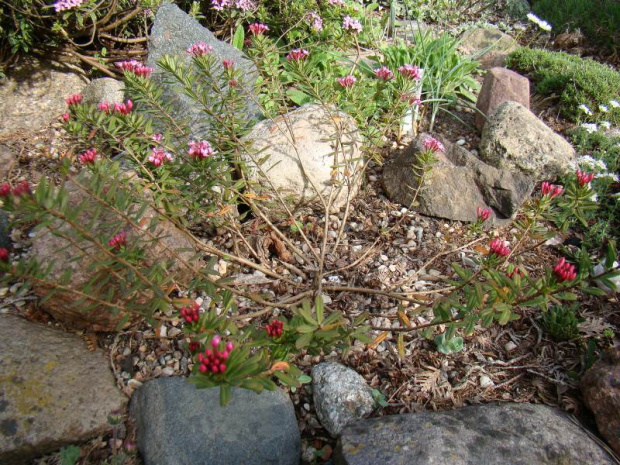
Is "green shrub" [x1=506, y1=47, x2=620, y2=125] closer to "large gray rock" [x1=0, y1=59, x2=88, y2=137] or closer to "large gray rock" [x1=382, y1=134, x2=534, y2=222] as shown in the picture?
"large gray rock" [x1=382, y1=134, x2=534, y2=222]

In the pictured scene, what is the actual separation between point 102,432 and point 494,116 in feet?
11.9

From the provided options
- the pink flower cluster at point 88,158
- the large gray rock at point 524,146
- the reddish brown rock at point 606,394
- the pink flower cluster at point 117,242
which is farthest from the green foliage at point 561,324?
the pink flower cluster at point 88,158

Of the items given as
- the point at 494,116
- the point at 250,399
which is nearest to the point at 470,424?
the point at 250,399

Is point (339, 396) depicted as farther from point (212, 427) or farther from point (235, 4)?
point (235, 4)

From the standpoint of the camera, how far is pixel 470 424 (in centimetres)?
210

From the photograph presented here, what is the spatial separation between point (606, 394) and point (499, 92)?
2.89m


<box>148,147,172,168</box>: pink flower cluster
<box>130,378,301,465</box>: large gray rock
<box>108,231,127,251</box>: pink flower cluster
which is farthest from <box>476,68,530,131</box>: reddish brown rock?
<box>108,231,127,251</box>: pink flower cluster

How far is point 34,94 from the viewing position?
4.39 m

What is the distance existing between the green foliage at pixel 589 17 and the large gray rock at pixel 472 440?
5575mm

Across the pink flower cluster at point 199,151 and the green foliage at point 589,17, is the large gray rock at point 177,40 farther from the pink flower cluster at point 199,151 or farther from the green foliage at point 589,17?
the green foliage at point 589,17

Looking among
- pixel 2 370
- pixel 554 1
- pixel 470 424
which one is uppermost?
pixel 554 1

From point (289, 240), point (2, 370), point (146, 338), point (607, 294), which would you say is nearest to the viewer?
point (2, 370)

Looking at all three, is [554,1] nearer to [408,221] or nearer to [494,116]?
[494,116]

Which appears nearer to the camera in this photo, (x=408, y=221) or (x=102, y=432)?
(x=102, y=432)
